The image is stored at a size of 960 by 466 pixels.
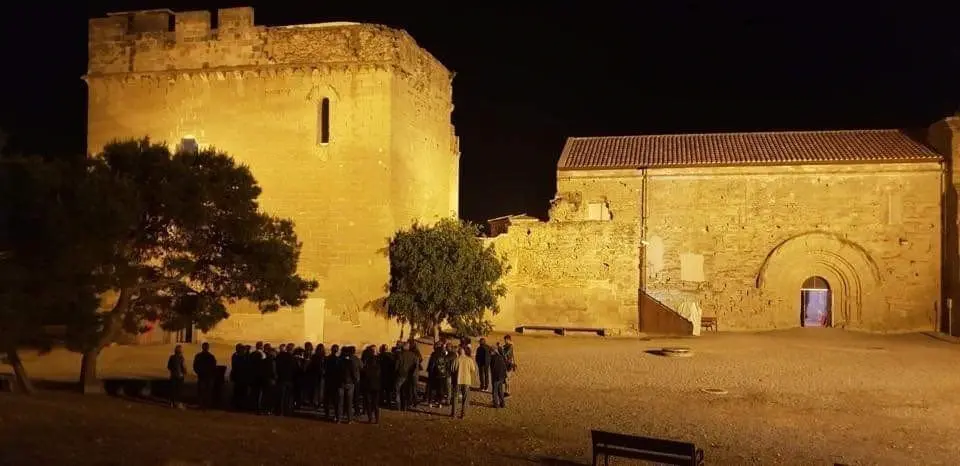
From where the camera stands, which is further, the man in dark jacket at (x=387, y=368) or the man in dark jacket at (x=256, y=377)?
the man in dark jacket at (x=387, y=368)

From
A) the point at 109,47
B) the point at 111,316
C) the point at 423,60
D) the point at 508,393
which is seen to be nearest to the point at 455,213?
the point at 423,60

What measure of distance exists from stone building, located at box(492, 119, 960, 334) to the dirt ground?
6589mm

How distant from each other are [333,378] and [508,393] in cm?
384

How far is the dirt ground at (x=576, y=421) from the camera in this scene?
9117mm

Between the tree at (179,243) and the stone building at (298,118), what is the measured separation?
224 inches

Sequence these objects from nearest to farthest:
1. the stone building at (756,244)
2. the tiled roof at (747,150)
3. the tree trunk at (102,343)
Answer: the tree trunk at (102,343), the stone building at (756,244), the tiled roof at (747,150)

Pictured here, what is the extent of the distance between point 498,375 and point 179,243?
234 inches

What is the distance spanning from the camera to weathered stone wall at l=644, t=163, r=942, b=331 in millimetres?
25672

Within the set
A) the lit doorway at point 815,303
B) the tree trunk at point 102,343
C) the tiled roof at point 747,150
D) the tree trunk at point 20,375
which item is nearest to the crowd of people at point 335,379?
the tree trunk at point 102,343

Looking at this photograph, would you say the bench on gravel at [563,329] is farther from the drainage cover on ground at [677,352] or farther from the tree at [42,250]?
the tree at [42,250]

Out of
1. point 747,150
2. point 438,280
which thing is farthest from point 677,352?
point 747,150

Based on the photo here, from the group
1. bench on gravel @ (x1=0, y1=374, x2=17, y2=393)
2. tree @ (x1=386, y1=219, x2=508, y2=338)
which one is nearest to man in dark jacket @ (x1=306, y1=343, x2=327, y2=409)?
bench on gravel @ (x1=0, y1=374, x2=17, y2=393)

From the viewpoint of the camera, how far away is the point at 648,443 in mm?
8398

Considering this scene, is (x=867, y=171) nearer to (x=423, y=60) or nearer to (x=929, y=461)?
(x=423, y=60)
